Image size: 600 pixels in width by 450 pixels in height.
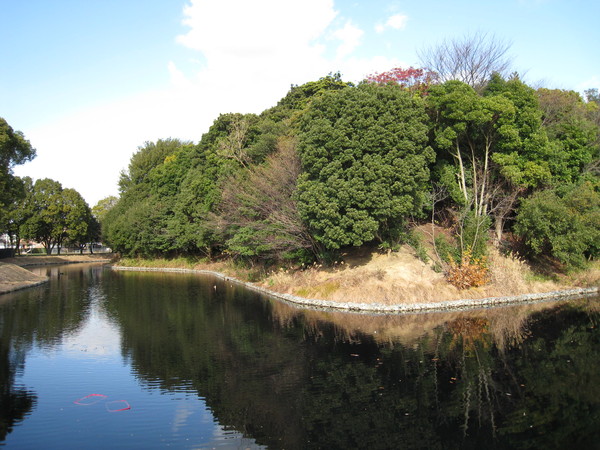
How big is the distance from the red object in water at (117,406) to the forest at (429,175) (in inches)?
561

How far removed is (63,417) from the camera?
9.87 m

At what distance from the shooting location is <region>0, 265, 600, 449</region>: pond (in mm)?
8805

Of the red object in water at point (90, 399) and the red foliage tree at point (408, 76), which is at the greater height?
the red foliage tree at point (408, 76)

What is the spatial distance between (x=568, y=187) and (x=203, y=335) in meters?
23.6

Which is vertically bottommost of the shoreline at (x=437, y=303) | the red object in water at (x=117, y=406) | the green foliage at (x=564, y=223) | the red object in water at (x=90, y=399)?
the red object in water at (x=90, y=399)

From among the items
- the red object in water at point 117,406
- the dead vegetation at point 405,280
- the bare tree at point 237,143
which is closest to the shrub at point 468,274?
the dead vegetation at point 405,280

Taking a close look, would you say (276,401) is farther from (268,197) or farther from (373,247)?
(268,197)

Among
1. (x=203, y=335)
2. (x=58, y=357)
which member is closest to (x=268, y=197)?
(x=203, y=335)

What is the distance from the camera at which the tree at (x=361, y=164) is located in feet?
75.1

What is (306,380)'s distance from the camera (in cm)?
1198

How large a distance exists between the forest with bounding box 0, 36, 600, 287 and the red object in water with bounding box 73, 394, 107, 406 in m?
14.2

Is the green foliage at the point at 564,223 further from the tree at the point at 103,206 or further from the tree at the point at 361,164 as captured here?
the tree at the point at 103,206

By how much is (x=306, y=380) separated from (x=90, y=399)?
18.0 ft

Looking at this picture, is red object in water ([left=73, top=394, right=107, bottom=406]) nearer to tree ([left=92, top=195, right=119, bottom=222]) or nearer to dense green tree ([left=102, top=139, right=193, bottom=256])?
dense green tree ([left=102, top=139, right=193, bottom=256])
